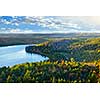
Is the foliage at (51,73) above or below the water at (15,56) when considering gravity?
below

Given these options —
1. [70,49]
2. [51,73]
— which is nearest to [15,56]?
[51,73]

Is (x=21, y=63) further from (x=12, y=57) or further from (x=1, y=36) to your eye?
(x=1, y=36)

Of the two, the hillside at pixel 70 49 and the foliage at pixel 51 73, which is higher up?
the hillside at pixel 70 49

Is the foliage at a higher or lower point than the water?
lower

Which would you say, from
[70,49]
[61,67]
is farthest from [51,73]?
[70,49]

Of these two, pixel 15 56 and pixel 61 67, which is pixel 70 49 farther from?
pixel 15 56

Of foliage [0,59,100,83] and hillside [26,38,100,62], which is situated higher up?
hillside [26,38,100,62]

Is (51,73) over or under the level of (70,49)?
under
